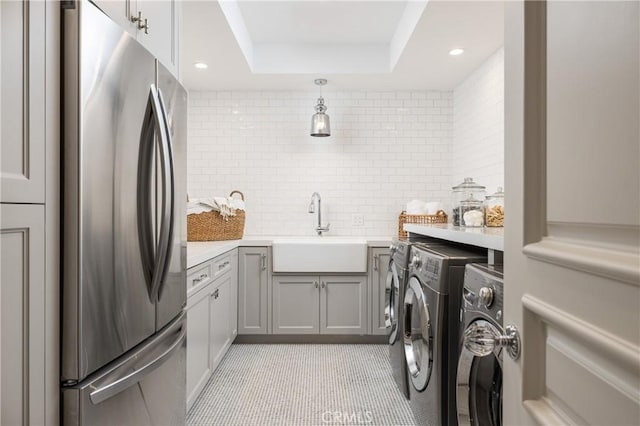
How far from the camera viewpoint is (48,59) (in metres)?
0.99

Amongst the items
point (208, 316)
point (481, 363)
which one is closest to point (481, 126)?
point (208, 316)

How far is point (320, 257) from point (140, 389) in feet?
7.43

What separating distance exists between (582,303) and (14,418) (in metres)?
1.10

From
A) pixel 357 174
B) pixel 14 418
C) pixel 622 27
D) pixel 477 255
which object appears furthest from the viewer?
pixel 357 174

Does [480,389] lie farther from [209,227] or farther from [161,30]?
[209,227]

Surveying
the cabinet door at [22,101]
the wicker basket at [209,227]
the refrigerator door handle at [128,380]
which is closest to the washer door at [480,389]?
the refrigerator door handle at [128,380]

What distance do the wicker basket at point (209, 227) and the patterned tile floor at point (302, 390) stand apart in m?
0.96

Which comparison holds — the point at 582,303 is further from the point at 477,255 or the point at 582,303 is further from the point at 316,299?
the point at 316,299

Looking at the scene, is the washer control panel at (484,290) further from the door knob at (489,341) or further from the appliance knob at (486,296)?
the door knob at (489,341)

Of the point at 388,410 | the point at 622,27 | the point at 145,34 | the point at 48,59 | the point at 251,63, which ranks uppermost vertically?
the point at 251,63

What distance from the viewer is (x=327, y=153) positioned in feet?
14.1

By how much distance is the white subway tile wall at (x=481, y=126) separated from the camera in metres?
3.15

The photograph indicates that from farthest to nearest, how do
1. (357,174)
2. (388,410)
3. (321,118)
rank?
(357,174)
(321,118)
(388,410)

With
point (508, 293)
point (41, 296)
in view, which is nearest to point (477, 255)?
point (508, 293)
